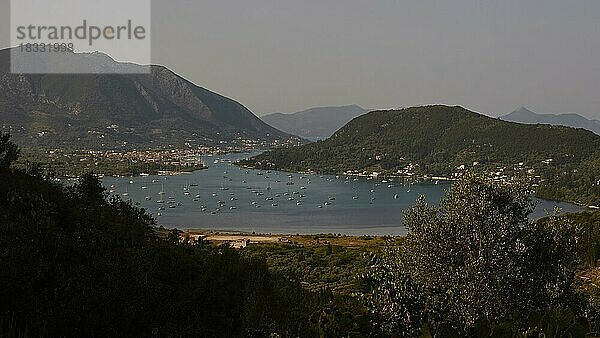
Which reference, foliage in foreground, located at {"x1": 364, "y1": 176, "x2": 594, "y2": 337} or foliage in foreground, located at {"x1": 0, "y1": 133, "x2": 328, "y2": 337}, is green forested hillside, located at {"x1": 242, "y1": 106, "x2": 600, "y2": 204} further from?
foliage in foreground, located at {"x1": 0, "y1": 133, "x2": 328, "y2": 337}

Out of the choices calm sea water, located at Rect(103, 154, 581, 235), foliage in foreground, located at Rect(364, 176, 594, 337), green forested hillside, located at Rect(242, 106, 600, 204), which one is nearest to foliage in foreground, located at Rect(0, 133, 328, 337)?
foliage in foreground, located at Rect(364, 176, 594, 337)

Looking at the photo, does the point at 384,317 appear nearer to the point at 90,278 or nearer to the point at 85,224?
the point at 90,278

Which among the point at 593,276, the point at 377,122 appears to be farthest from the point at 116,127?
the point at 593,276

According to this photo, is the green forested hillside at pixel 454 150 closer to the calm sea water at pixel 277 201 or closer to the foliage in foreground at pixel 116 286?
the calm sea water at pixel 277 201

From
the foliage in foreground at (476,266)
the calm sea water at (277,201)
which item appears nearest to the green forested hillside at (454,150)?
the calm sea water at (277,201)

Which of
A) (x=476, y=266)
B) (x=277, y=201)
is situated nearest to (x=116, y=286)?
(x=476, y=266)
